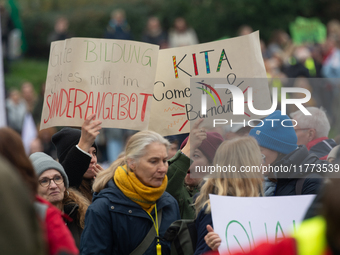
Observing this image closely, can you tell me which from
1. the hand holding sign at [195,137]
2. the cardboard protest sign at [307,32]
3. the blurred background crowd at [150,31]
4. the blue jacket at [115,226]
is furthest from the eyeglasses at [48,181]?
the cardboard protest sign at [307,32]

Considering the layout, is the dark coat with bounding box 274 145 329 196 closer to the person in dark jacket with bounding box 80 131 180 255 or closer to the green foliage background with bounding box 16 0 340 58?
the person in dark jacket with bounding box 80 131 180 255

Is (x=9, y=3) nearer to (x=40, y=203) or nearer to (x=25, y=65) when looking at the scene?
(x=25, y=65)

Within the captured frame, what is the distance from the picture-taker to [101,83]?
4504mm

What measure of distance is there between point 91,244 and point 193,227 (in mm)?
658

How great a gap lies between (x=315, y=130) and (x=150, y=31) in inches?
440

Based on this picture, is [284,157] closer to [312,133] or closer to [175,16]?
[312,133]

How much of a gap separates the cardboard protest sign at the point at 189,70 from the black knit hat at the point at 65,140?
663mm

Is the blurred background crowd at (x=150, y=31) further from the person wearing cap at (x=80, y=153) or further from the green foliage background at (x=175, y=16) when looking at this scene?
the person wearing cap at (x=80, y=153)

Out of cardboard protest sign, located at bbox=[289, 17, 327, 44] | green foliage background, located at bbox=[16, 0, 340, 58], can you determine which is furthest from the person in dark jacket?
green foliage background, located at bbox=[16, 0, 340, 58]

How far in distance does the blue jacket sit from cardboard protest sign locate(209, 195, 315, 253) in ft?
1.89

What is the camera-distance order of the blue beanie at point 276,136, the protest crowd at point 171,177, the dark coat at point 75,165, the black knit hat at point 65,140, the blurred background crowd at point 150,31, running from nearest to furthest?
the protest crowd at point 171,177
the blue beanie at point 276,136
the dark coat at point 75,165
the black knit hat at point 65,140
the blurred background crowd at point 150,31

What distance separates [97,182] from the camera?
3.81 metres

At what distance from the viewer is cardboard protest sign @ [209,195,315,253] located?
10.4 feet

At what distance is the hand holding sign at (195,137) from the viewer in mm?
4059
